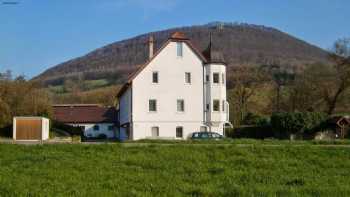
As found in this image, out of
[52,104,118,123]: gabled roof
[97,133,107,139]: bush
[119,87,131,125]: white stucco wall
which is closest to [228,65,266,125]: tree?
[52,104,118,123]: gabled roof

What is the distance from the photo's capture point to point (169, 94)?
5956cm

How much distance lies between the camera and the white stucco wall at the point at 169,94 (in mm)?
59062

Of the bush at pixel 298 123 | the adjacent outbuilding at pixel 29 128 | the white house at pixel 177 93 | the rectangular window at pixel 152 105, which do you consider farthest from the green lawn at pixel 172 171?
the rectangular window at pixel 152 105

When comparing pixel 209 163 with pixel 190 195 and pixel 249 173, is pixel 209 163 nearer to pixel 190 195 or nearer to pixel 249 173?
pixel 249 173

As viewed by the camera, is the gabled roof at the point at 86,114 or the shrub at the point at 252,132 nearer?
the shrub at the point at 252,132

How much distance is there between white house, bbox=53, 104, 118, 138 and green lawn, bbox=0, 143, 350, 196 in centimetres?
4865

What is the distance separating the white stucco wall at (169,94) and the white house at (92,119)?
17408mm

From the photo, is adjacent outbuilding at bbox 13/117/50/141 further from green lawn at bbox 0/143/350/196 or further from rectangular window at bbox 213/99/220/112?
green lawn at bbox 0/143/350/196

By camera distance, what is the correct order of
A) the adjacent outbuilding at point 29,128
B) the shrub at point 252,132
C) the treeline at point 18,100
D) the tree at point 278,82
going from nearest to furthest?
the adjacent outbuilding at point 29,128, the treeline at point 18,100, the shrub at point 252,132, the tree at point 278,82

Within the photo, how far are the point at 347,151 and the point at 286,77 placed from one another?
63364 mm

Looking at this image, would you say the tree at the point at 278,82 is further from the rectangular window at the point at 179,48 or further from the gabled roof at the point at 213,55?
the rectangular window at the point at 179,48

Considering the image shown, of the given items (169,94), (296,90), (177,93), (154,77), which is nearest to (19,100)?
(154,77)

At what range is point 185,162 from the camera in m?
22.2

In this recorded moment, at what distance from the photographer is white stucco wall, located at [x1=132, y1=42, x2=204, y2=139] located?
59062 millimetres
